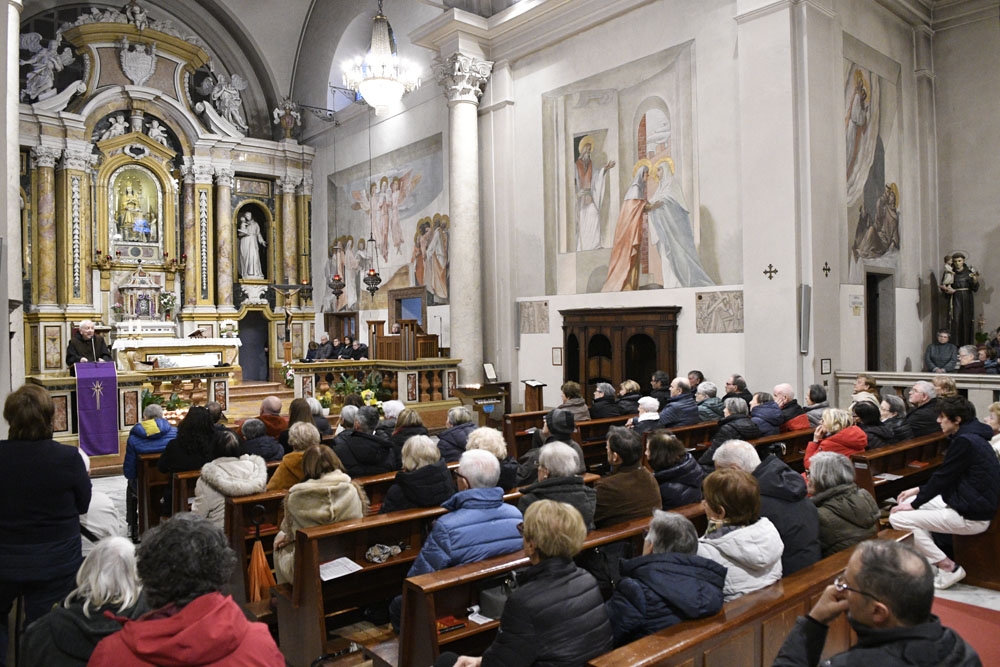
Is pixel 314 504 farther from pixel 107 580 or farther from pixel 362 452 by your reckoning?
pixel 107 580

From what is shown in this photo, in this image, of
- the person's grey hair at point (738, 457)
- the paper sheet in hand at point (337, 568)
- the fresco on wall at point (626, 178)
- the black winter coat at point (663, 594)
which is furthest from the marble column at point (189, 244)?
the black winter coat at point (663, 594)

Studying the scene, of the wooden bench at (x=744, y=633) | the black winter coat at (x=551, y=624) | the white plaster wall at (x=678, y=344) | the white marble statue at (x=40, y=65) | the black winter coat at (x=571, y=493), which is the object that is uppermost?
the white marble statue at (x=40, y=65)

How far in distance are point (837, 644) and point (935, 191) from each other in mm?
11397

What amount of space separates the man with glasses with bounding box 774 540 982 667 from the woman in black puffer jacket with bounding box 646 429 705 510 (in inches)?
93.2

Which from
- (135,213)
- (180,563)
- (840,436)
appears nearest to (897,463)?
(840,436)

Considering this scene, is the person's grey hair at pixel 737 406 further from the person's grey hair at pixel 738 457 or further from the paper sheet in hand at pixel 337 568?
the paper sheet in hand at pixel 337 568

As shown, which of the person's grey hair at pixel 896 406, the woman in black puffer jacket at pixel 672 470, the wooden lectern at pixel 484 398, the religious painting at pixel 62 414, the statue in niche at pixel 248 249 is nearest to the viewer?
the woman in black puffer jacket at pixel 672 470

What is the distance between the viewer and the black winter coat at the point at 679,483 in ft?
14.2

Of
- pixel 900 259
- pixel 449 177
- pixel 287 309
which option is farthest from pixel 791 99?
pixel 287 309

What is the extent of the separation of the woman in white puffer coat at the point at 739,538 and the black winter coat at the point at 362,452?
10.2ft

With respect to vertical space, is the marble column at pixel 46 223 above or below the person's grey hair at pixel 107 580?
above

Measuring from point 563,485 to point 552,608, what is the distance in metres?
1.32

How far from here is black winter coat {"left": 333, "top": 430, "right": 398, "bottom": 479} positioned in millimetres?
5496

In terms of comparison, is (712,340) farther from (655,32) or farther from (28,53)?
(28,53)
